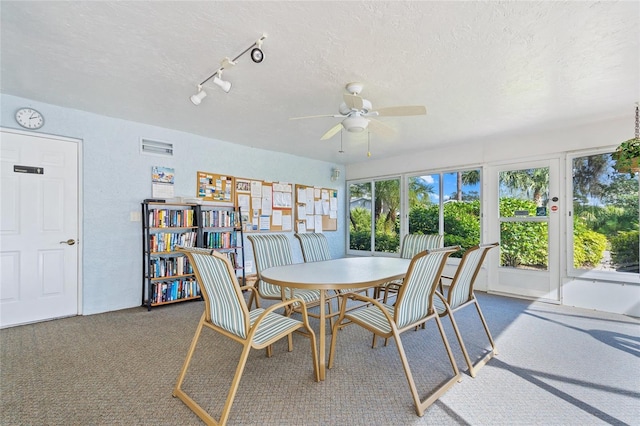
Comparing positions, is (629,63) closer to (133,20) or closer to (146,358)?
(133,20)

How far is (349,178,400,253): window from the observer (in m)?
6.11

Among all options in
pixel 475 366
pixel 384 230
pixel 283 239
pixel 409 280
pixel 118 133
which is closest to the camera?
pixel 409 280

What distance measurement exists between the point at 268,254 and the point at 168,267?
5.41 ft

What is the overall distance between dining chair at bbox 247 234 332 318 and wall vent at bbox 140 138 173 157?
201 cm

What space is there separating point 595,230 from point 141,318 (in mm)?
5863

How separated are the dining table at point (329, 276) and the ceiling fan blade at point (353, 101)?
1.42 m

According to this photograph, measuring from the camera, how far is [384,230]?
6.29 metres

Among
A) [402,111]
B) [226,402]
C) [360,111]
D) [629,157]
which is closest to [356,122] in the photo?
[360,111]

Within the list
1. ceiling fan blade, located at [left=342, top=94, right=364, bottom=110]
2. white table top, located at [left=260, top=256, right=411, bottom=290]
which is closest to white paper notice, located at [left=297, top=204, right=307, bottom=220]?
white table top, located at [left=260, top=256, right=411, bottom=290]

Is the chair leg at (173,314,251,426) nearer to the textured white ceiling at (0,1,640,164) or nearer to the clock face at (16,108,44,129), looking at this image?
the textured white ceiling at (0,1,640,164)

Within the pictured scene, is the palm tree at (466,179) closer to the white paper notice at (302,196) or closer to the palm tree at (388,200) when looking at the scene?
the palm tree at (388,200)

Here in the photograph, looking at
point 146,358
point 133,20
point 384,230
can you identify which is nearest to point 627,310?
point 384,230

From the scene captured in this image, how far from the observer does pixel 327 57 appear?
90.4 inches

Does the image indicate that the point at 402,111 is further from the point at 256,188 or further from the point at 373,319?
the point at 256,188
